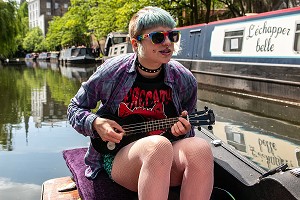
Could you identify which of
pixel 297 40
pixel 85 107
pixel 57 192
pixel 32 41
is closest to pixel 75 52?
pixel 297 40

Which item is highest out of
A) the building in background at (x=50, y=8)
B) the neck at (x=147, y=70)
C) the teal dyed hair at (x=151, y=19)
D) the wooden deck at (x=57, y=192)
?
the building in background at (x=50, y=8)

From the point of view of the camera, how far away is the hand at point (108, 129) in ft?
6.83

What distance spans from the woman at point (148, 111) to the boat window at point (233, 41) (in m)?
9.70

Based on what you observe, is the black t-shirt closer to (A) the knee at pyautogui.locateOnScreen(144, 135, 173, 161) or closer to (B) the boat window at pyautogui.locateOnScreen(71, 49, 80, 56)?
(A) the knee at pyautogui.locateOnScreen(144, 135, 173, 161)

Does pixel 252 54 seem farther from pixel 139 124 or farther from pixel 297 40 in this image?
pixel 139 124

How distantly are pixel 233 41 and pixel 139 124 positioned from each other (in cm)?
1024

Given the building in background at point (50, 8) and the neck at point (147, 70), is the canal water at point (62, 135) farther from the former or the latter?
the building in background at point (50, 8)

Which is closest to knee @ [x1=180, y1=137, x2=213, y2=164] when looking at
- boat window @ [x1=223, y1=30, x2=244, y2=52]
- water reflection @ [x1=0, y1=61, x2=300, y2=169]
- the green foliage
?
water reflection @ [x1=0, y1=61, x2=300, y2=169]

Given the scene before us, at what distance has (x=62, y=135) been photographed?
630 cm

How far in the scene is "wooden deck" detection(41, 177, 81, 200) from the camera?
9.15 ft

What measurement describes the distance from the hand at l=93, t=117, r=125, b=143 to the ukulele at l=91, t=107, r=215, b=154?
8cm

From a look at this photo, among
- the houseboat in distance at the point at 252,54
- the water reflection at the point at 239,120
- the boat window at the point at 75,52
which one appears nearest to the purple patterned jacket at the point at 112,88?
the water reflection at the point at 239,120

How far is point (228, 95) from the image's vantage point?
36.0 feet

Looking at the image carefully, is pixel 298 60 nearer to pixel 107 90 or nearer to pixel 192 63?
pixel 192 63
